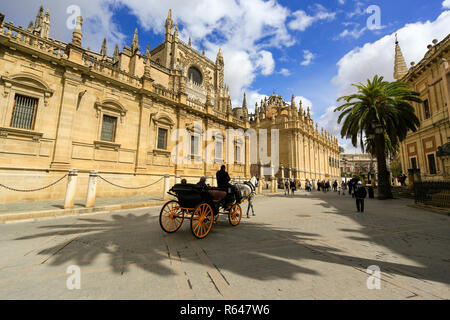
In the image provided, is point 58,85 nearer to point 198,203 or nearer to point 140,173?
point 140,173

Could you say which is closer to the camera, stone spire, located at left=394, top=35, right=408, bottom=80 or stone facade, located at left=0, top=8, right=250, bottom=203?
stone facade, located at left=0, top=8, right=250, bottom=203

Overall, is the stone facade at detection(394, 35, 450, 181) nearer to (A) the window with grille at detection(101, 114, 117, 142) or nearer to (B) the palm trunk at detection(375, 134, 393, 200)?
(B) the palm trunk at detection(375, 134, 393, 200)

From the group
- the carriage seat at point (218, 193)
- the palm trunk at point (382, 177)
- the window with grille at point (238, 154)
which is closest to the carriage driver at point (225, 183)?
the carriage seat at point (218, 193)

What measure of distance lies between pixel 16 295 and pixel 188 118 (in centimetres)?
1679

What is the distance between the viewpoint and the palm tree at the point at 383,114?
15.3 m

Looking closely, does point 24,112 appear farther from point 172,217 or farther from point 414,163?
point 414,163

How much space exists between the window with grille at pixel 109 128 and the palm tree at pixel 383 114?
19266mm

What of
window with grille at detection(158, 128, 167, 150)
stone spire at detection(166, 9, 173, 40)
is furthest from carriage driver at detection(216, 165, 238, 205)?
stone spire at detection(166, 9, 173, 40)

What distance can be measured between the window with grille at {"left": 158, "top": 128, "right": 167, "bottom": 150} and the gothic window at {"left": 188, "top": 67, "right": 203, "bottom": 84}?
35.9m

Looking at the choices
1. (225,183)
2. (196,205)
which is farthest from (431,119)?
(196,205)

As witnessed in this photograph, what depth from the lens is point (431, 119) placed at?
17531 millimetres

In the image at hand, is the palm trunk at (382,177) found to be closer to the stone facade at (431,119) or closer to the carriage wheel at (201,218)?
the stone facade at (431,119)

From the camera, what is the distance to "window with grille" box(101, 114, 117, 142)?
12694mm
